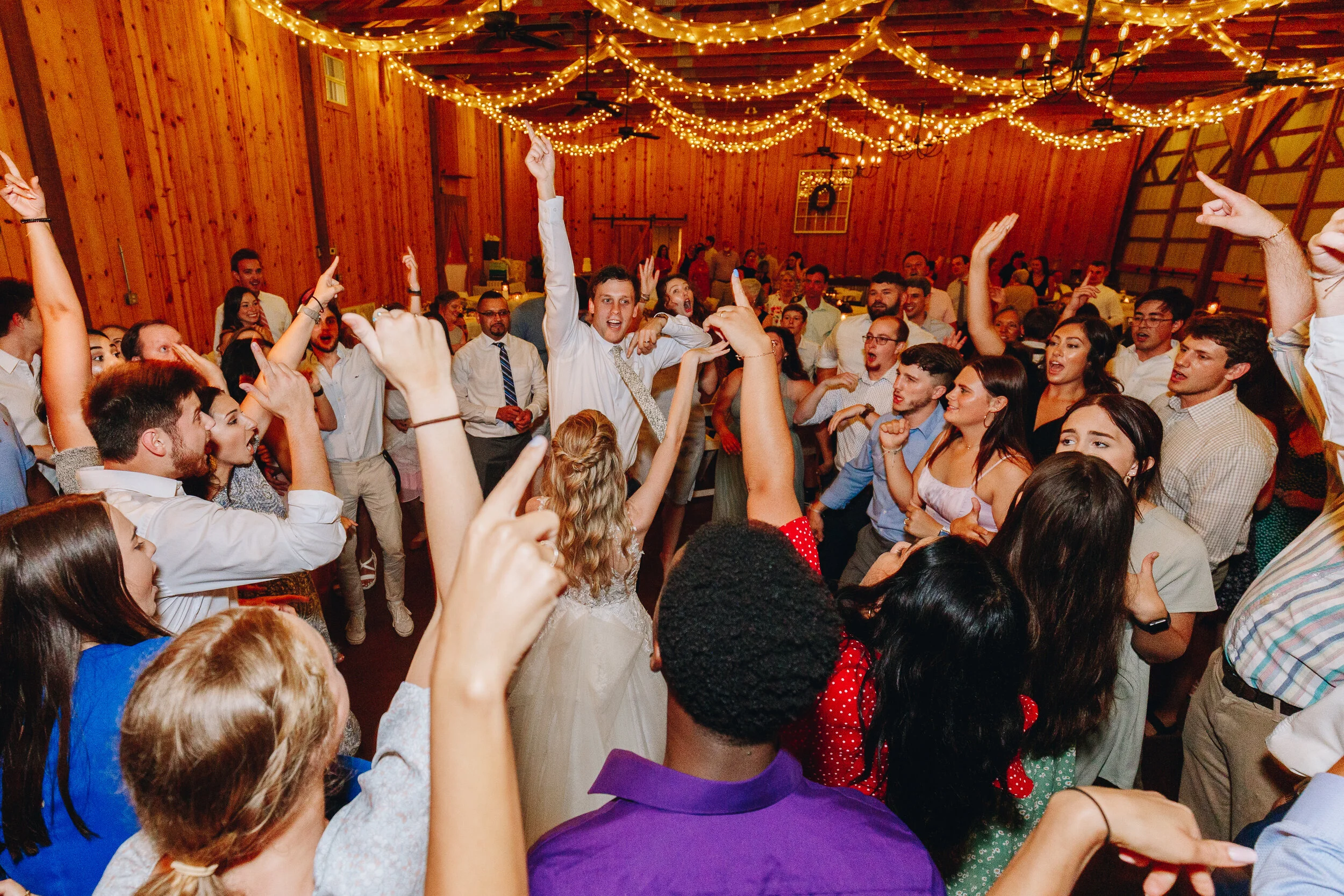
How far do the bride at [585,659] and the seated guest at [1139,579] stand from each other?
120 centimetres

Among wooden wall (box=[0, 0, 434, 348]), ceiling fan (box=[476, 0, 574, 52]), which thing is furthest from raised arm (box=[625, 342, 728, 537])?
wooden wall (box=[0, 0, 434, 348])

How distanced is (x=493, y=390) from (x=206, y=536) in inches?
106

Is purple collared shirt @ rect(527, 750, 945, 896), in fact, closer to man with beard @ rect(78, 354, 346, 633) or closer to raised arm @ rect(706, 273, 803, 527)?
raised arm @ rect(706, 273, 803, 527)

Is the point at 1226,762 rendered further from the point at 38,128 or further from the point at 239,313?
the point at 38,128

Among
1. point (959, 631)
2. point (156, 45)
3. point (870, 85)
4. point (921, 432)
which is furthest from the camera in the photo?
point (870, 85)

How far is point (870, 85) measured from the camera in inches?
378

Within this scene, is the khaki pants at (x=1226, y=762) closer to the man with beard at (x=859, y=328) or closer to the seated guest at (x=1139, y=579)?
the seated guest at (x=1139, y=579)

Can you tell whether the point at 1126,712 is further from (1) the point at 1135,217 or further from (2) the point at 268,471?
(1) the point at 1135,217

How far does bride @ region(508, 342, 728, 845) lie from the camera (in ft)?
6.55

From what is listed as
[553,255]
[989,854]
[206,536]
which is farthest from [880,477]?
[206,536]

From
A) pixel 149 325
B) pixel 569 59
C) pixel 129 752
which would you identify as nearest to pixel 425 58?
pixel 569 59

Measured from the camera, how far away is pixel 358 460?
10.8 feet

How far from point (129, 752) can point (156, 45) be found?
245 inches

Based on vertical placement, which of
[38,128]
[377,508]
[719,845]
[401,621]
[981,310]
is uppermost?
[38,128]
